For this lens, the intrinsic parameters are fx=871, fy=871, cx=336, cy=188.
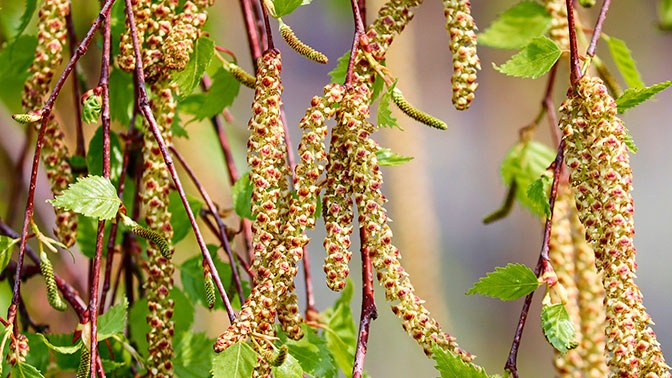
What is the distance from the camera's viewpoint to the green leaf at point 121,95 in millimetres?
773

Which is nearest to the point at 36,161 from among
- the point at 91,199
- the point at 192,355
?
the point at 91,199

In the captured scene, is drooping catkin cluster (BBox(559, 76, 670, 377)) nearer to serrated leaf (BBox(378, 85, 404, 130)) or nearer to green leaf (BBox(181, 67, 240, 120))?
serrated leaf (BBox(378, 85, 404, 130))

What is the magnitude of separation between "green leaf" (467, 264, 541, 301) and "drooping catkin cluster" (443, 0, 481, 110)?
4.3 inches

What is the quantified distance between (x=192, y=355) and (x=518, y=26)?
0.43m

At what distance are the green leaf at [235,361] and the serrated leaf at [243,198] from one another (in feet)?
0.72

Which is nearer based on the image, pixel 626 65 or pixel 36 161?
pixel 36 161

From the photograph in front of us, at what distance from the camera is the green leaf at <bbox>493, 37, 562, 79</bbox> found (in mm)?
597

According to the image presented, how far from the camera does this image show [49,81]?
64 cm

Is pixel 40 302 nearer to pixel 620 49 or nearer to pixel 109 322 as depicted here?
pixel 109 322

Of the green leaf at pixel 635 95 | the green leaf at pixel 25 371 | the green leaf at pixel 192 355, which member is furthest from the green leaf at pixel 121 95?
the green leaf at pixel 635 95

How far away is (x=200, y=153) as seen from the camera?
3.97 ft

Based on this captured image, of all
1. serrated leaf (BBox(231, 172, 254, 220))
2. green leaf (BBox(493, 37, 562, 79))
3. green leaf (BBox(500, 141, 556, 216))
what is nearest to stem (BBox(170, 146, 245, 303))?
serrated leaf (BBox(231, 172, 254, 220))

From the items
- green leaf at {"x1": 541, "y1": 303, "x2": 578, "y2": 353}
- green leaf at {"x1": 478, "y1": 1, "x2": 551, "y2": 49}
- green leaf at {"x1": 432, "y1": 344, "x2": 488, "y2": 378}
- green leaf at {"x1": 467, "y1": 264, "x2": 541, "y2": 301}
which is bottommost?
green leaf at {"x1": 432, "y1": 344, "x2": 488, "y2": 378}

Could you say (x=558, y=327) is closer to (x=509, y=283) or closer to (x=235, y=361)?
(x=509, y=283)
